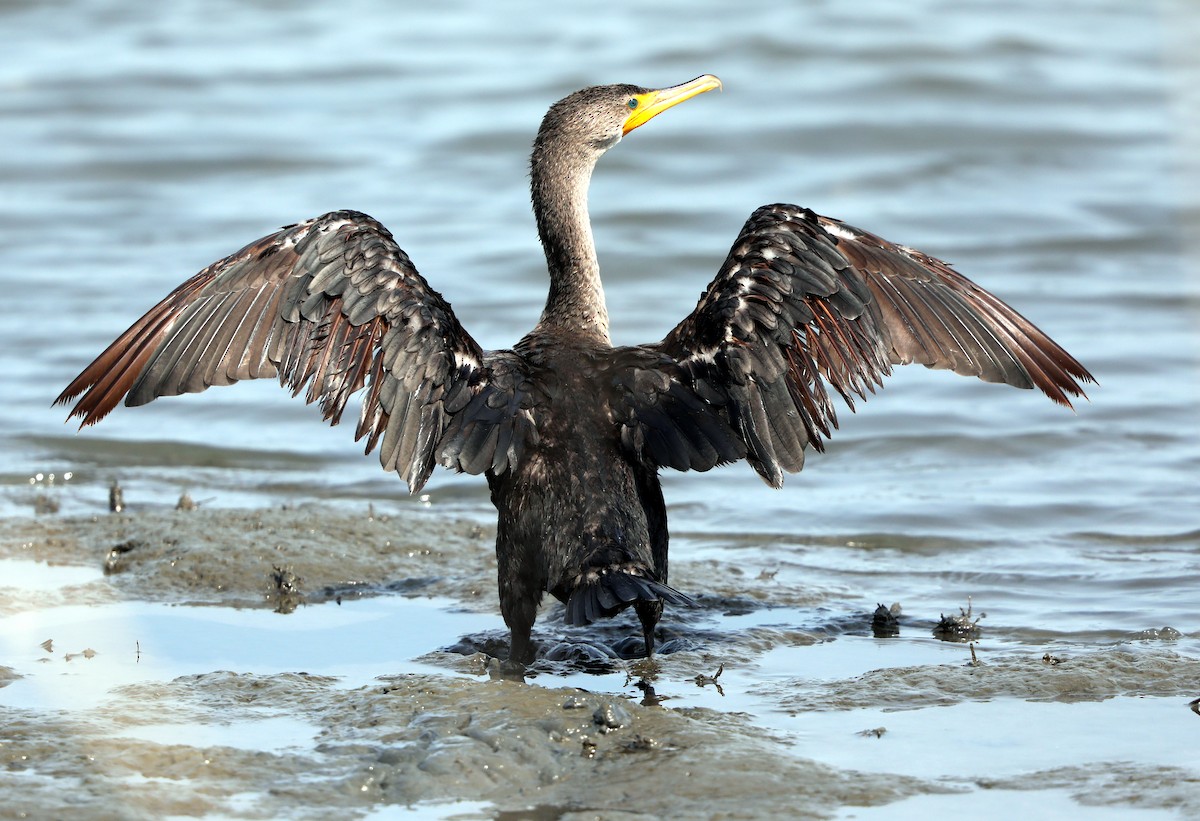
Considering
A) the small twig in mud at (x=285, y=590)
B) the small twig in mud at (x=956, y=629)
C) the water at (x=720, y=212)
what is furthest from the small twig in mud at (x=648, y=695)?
the small twig in mud at (x=285, y=590)

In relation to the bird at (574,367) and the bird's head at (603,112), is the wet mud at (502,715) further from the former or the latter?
the bird's head at (603,112)

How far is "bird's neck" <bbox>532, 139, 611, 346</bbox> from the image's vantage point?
22.0 ft

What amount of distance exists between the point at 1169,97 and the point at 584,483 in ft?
42.4

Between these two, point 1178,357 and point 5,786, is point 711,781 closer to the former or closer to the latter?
point 5,786

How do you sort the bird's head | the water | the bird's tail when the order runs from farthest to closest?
the water
the bird's head
the bird's tail

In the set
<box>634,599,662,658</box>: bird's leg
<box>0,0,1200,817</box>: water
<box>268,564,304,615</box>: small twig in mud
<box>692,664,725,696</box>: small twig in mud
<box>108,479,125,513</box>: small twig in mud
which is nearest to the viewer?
<box>692,664,725,696</box>: small twig in mud

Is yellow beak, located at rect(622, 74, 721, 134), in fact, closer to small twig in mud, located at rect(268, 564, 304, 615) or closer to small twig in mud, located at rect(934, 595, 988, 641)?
small twig in mud, located at rect(268, 564, 304, 615)

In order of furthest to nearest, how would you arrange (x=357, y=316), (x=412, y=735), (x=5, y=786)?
(x=357, y=316) → (x=412, y=735) → (x=5, y=786)

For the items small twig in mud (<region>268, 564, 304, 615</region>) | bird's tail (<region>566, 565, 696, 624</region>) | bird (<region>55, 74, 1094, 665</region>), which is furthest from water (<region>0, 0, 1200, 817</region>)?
small twig in mud (<region>268, 564, 304, 615</region>)

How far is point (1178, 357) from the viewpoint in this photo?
1067 centimetres

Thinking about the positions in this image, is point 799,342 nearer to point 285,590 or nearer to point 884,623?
point 884,623

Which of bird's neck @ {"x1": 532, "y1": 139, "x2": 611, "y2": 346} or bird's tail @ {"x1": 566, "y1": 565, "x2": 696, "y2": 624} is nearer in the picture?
bird's tail @ {"x1": 566, "y1": 565, "x2": 696, "y2": 624}

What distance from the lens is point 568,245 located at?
6.92 meters

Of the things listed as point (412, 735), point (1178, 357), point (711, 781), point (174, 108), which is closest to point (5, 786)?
point (412, 735)
